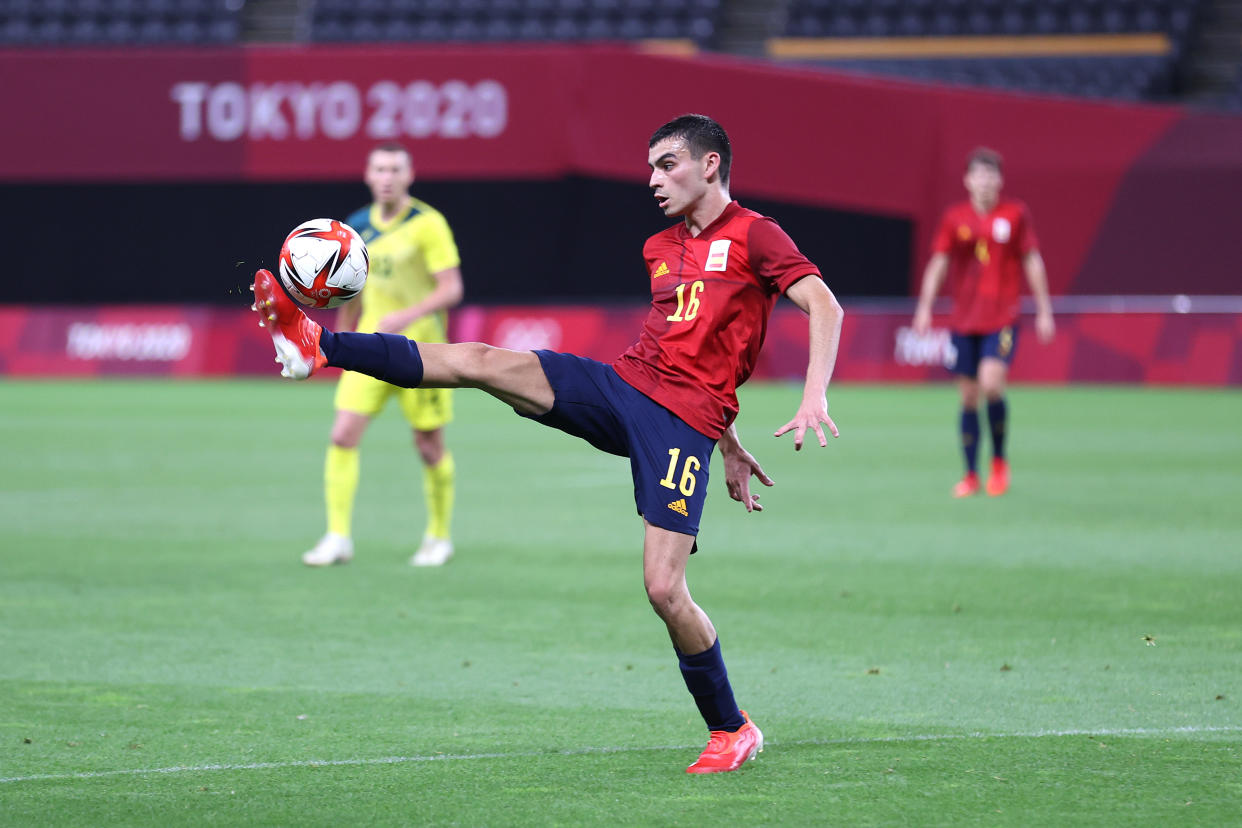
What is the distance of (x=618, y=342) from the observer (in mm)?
22906

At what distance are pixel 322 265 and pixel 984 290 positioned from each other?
8195 millimetres

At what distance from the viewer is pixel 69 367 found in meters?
25.3

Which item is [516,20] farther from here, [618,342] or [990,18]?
[618,342]

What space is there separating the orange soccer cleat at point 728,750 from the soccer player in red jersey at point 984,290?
749 cm

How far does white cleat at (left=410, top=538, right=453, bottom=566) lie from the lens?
362 inches

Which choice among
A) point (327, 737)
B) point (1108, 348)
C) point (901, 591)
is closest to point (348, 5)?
point (1108, 348)

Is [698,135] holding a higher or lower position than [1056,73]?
higher

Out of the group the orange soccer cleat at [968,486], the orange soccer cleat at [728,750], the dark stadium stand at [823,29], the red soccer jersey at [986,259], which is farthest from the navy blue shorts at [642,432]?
the dark stadium stand at [823,29]

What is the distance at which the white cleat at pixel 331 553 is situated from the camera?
9.09 metres

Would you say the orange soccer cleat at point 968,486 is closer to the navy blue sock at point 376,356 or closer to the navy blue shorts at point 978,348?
the navy blue shorts at point 978,348

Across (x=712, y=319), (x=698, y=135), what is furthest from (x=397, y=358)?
(x=698, y=135)

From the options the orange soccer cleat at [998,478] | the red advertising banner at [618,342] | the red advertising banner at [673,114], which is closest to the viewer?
the orange soccer cleat at [998,478]

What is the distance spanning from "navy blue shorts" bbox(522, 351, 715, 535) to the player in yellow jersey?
4.05 metres

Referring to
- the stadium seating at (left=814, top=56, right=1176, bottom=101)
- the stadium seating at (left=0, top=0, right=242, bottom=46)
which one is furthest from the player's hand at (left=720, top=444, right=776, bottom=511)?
the stadium seating at (left=0, top=0, right=242, bottom=46)
